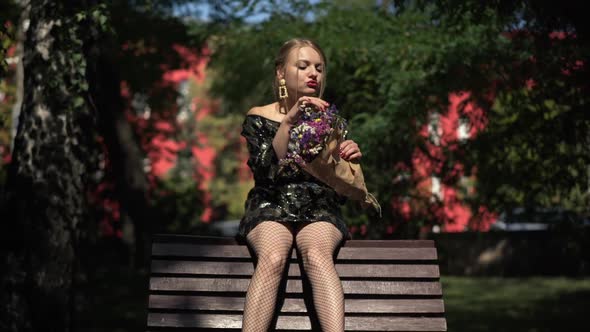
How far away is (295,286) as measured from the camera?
438 cm

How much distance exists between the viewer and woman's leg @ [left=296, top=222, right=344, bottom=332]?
398 centimetres

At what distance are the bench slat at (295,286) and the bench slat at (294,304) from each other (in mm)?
47

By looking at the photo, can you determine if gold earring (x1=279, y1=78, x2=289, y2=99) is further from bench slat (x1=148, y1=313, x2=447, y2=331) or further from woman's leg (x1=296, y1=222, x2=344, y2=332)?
bench slat (x1=148, y1=313, x2=447, y2=331)

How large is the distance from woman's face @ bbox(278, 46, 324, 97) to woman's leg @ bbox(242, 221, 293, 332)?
0.80m

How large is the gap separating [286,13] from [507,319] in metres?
5.47

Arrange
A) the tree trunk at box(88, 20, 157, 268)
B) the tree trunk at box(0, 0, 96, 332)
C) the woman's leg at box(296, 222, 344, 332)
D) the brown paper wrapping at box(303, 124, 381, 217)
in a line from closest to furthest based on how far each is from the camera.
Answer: the woman's leg at box(296, 222, 344, 332) → the brown paper wrapping at box(303, 124, 381, 217) → the tree trunk at box(0, 0, 96, 332) → the tree trunk at box(88, 20, 157, 268)

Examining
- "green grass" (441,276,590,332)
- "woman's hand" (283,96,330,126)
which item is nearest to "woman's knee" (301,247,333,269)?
"woman's hand" (283,96,330,126)

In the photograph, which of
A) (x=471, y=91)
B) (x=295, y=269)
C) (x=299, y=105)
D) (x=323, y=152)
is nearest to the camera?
(x=299, y=105)

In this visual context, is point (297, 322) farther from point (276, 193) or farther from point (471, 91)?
point (471, 91)

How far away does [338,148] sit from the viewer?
4.33m

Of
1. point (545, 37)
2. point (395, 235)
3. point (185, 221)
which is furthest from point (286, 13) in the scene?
point (185, 221)

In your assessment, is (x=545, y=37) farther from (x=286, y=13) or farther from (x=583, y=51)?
(x=286, y=13)

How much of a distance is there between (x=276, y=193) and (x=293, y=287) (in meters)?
0.54

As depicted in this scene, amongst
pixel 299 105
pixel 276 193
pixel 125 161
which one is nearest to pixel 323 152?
pixel 299 105
